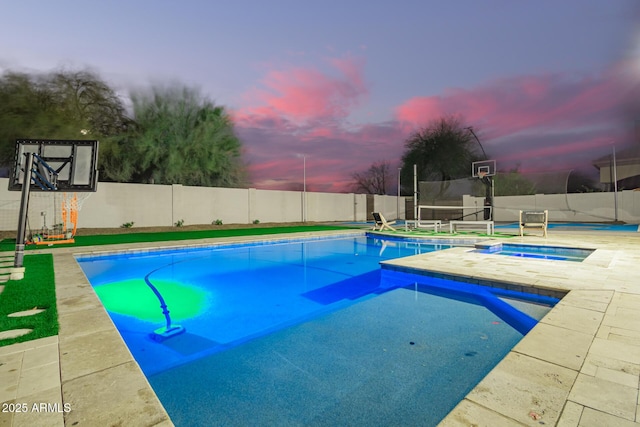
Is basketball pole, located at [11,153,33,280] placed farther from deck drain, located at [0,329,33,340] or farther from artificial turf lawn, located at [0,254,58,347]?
deck drain, located at [0,329,33,340]

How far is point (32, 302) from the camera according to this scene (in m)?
3.07

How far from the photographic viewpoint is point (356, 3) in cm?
1164

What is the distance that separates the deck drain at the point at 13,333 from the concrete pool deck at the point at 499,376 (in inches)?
8.5

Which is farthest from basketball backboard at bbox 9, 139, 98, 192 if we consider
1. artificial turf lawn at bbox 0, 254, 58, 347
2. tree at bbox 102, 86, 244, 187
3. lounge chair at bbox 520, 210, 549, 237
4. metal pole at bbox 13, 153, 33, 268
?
lounge chair at bbox 520, 210, 549, 237

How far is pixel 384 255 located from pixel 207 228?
33.9 ft

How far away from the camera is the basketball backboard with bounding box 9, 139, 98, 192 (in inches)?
217

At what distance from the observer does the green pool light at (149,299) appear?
12.4 ft

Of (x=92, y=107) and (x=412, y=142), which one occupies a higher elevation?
(x=412, y=142)

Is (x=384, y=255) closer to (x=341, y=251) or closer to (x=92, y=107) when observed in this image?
(x=341, y=251)

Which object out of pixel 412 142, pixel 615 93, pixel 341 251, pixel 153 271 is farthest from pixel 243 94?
pixel 615 93

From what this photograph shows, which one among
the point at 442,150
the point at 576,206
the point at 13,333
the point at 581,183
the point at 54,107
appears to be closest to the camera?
the point at 13,333

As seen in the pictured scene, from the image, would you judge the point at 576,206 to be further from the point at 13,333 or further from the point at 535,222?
the point at 13,333

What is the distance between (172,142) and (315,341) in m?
14.5

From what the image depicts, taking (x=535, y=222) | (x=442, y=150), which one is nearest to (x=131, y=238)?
(x=535, y=222)
